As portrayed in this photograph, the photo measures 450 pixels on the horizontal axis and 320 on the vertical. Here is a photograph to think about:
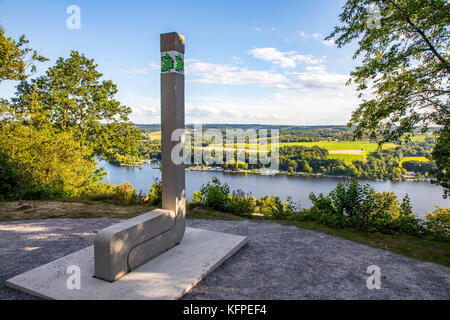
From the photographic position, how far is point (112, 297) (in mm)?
2824

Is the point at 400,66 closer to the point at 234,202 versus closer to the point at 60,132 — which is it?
the point at 234,202

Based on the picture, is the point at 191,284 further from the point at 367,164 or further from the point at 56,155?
the point at 367,164

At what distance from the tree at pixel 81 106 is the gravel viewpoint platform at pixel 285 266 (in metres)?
8.84

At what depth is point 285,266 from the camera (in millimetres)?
3744

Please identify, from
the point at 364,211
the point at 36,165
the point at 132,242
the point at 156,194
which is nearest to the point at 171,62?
the point at 132,242

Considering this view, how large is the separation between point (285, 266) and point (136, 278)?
2.07 m

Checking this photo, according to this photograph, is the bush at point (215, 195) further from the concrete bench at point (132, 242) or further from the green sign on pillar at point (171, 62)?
the green sign on pillar at point (171, 62)

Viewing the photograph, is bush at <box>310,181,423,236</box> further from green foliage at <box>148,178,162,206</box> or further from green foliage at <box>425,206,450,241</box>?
green foliage at <box>148,178,162,206</box>

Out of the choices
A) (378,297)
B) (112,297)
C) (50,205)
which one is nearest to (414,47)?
(378,297)

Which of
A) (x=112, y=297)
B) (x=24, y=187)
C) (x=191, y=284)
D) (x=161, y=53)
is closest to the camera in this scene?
(x=112, y=297)

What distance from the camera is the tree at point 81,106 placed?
1259 cm

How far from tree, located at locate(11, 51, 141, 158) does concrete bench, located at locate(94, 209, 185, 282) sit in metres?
10.7

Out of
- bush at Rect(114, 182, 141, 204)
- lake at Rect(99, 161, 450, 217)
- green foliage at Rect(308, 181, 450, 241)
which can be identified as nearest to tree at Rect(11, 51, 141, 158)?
lake at Rect(99, 161, 450, 217)

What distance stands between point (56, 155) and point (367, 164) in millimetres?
13782
